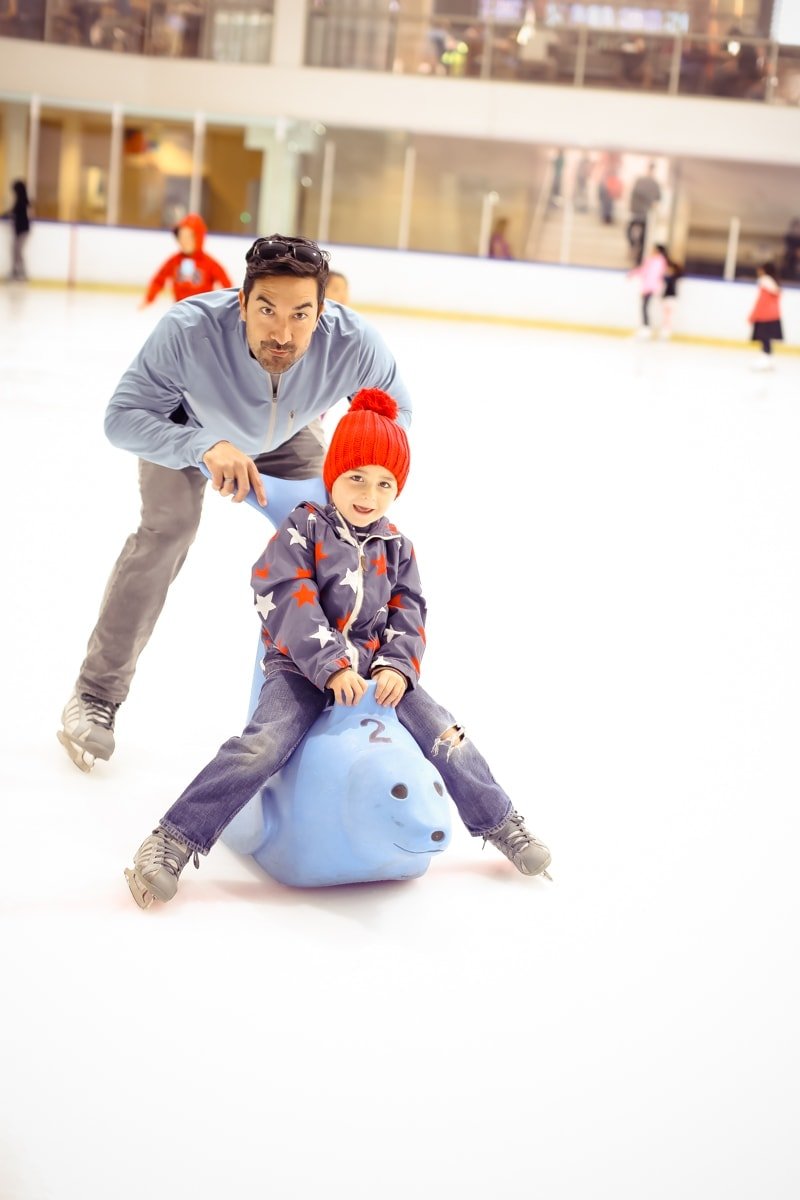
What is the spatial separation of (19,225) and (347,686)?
14460 millimetres

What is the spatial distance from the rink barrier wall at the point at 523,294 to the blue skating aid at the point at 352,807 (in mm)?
15063

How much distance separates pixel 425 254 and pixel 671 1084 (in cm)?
1617

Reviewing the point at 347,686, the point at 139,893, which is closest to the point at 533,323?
the point at 347,686

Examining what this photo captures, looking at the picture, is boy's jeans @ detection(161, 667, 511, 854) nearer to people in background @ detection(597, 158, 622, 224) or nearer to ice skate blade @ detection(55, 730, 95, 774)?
ice skate blade @ detection(55, 730, 95, 774)

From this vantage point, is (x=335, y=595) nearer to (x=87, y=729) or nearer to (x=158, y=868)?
(x=158, y=868)

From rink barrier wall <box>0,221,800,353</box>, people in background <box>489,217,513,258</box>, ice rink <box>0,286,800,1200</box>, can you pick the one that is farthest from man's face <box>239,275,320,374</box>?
people in background <box>489,217,513,258</box>

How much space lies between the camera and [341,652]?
2053mm

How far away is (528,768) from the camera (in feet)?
9.07

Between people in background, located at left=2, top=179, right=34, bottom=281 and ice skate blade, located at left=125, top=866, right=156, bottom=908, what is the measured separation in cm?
1404

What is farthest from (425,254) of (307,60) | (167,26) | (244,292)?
(244,292)

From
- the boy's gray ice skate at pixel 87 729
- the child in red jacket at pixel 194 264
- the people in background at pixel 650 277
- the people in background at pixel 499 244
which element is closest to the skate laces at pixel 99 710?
the boy's gray ice skate at pixel 87 729

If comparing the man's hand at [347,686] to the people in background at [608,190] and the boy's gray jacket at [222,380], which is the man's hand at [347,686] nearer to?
the boy's gray jacket at [222,380]

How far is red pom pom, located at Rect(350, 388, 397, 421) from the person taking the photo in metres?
2.17

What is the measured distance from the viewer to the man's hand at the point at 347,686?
6.62 ft
